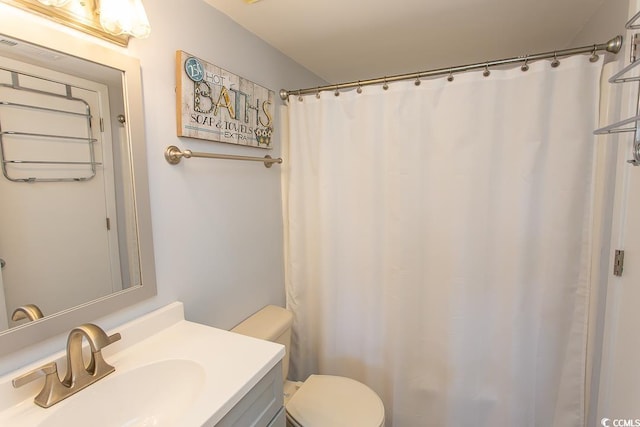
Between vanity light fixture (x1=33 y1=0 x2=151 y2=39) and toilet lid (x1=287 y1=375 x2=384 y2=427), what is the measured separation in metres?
1.58

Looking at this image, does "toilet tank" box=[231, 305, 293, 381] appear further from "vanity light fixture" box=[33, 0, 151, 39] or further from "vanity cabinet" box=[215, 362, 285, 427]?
"vanity light fixture" box=[33, 0, 151, 39]

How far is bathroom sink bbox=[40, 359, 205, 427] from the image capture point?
31.6 inches

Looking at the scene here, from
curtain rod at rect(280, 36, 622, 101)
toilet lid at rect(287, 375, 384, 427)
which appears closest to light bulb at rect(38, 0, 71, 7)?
curtain rod at rect(280, 36, 622, 101)

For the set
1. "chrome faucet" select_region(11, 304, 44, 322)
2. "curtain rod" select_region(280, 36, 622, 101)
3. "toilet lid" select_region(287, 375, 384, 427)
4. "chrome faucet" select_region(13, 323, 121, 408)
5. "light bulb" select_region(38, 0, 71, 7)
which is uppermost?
"curtain rod" select_region(280, 36, 622, 101)

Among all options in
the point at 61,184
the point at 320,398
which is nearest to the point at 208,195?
the point at 61,184

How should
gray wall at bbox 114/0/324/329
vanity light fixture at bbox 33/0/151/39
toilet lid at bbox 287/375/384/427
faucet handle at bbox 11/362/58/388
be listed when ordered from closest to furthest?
faucet handle at bbox 11/362/58/388
vanity light fixture at bbox 33/0/151/39
gray wall at bbox 114/0/324/329
toilet lid at bbox 287/375/384/427

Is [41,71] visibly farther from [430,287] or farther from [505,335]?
[505,335]

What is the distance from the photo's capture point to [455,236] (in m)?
1.47

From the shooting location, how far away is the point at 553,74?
127cm

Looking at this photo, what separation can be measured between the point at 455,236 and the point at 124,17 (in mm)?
1551

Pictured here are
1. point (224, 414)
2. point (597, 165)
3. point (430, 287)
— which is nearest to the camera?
point (224, 414)

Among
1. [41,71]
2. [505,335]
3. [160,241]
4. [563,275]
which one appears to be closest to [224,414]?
[160,241]

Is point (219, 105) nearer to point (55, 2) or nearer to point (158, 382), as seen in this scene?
point (55, 2)

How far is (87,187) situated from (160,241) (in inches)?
11.8
